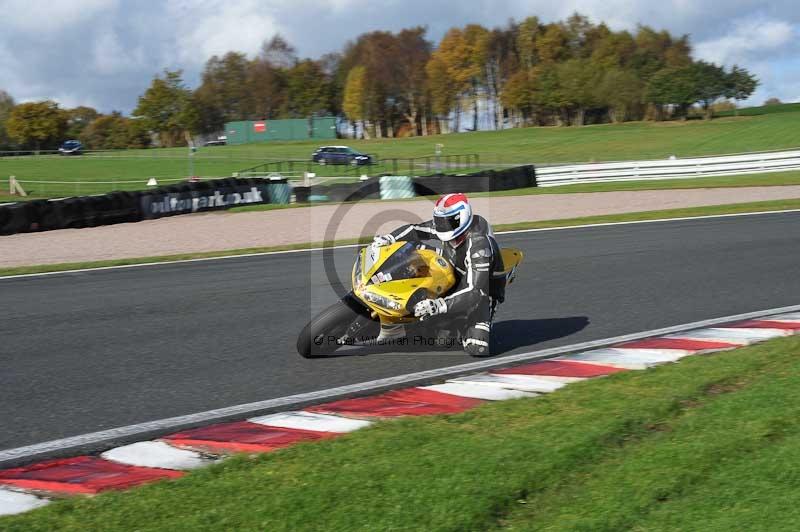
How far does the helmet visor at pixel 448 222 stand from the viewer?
23.9 ft

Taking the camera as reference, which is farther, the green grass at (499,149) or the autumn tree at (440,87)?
the autumn tree at (440,87)

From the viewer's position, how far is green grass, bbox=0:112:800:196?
5491cm

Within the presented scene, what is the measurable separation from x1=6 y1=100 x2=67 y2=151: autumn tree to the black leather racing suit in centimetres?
8672

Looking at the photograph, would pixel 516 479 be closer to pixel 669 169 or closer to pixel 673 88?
pixel 669 169

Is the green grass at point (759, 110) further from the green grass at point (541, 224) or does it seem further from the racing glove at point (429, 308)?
the racing glove at point (429, 308)

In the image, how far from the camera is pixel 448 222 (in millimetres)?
7297

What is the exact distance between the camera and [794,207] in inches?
863

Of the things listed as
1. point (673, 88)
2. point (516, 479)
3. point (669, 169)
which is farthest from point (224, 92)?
point (516, 479)

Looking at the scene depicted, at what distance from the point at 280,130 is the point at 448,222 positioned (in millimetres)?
87618

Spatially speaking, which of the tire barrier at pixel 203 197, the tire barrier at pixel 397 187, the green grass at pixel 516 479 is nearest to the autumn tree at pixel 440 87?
the tire barrier at pixel 203 197

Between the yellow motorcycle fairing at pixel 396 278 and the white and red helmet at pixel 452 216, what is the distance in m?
0.25

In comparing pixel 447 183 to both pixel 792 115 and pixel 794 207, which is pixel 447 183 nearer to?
pixel 794 207

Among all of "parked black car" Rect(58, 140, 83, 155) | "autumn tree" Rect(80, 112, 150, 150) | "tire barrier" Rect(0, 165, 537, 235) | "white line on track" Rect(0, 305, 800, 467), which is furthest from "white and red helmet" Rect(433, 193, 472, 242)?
"autumn tree" Rect(80, 112, 150, 150)

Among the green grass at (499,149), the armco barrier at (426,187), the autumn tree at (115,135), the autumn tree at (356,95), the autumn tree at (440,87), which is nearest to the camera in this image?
the armco barrier at (426,187)
